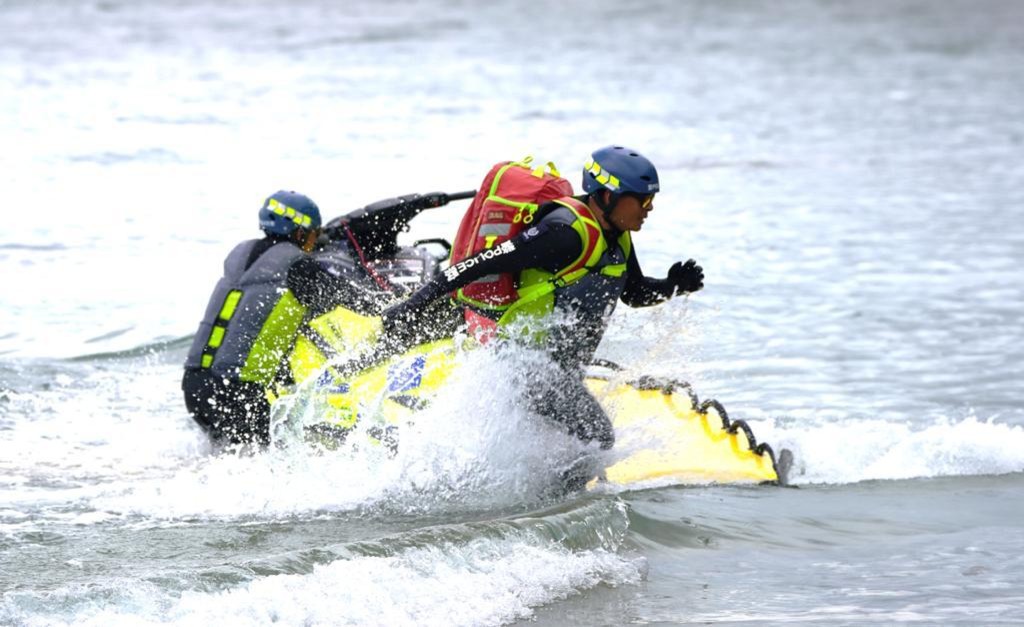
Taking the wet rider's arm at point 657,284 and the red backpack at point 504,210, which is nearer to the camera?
the red backpack at point 504,210

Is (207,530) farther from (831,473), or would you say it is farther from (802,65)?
(802,65)

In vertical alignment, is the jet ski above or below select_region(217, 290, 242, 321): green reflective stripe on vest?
below

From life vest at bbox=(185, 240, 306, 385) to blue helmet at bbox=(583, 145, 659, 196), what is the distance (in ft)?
7.06

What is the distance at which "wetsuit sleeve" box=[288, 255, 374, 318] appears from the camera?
934 centimetres

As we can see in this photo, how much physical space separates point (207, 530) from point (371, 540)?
787 millimetres

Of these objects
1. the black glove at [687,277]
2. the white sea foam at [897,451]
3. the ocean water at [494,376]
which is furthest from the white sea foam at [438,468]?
the white sea foam at [897,451]

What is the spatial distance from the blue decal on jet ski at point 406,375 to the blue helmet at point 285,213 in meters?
1.20

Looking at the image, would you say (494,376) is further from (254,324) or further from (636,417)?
(254,324)

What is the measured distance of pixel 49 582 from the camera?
22.8 ft

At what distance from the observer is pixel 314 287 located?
9.38 metres

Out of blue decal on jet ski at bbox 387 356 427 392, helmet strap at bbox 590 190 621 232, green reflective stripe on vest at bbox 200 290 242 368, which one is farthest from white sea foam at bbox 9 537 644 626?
green reflective stripe on vest at bbox 200 290 242 368

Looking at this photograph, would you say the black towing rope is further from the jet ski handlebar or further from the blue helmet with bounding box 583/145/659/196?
the jet ski handlebar

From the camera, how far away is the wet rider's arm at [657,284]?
27.5 ft

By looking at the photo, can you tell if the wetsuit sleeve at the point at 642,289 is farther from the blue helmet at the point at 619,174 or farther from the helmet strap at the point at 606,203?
the blue helmet at the point at 619,174
